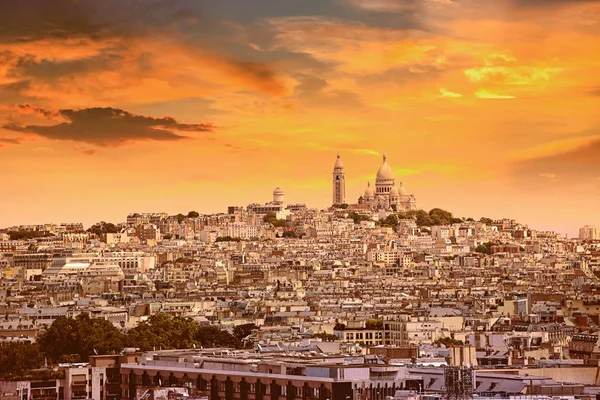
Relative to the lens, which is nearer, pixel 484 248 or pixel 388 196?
pixel 484 248

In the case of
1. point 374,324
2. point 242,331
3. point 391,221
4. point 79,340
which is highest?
point 391,221

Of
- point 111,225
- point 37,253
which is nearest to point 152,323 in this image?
point 37,253

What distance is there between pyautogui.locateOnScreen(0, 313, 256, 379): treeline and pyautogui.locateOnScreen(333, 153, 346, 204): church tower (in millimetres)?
117905

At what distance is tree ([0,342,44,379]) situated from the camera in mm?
47844

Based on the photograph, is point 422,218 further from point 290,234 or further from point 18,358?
point 18,358

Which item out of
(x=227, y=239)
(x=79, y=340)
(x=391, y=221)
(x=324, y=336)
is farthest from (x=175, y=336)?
(x=391, y=221)

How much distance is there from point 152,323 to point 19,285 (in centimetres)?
4839

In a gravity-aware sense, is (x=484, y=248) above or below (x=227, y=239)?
below

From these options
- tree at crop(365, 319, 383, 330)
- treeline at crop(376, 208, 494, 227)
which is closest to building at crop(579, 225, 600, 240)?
treeline at crop(376, 208, 494, 227)

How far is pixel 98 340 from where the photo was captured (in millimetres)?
55438

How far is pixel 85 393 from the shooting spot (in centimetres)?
4119

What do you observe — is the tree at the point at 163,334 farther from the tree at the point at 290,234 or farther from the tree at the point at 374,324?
the tree at the point at 290,234

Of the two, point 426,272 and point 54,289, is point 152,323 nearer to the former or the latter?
point 54,289

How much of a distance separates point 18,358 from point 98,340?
218 inches
